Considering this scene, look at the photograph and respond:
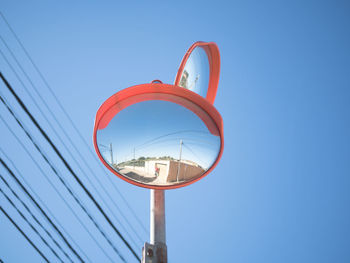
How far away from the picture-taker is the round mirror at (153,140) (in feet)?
4.29

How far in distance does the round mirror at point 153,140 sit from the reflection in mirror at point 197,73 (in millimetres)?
573

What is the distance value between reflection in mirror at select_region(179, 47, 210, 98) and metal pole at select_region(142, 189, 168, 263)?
0.82m

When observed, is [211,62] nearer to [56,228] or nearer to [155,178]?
[155,178]

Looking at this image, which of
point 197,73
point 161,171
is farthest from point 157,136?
point 197,73

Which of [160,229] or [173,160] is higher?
[173,160]

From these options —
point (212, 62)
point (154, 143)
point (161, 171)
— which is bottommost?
point (161, 171)

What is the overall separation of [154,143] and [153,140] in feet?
0.05

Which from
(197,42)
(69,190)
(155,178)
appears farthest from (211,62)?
(69,190)

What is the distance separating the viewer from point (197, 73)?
2062mm

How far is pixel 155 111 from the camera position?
1.34 m

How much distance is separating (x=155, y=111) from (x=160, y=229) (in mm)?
581

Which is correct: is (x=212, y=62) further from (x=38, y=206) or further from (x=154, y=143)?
(x=38, y=206)

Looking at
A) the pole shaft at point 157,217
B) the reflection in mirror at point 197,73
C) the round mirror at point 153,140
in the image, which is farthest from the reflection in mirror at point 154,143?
the reflection in mirror at point 197,73

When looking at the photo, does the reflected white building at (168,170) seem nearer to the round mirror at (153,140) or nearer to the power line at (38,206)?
the round mirror at (153,140)
